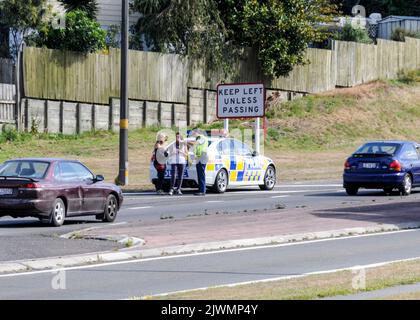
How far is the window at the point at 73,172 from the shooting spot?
2205 cm

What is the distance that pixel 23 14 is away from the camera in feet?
134

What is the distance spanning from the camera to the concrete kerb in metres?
15.4

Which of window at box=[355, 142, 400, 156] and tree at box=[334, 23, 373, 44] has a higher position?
tree at box=[334, 23, 373, 44]

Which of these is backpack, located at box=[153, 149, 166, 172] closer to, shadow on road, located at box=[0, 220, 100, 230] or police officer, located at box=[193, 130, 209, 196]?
police officer, located at box=[193, 130, 209, 196]

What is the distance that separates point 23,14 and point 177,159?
13207 millimetres

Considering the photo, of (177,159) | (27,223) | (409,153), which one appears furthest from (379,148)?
(27,223)

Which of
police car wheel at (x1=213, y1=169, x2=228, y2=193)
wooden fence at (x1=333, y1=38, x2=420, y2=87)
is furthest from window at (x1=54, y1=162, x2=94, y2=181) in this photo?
wooden fence at (x1=333, y1=38, x2=420, y2=87)

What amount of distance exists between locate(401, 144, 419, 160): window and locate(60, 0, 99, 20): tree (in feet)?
68.3

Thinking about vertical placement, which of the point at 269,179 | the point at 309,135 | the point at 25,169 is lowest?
the point at 269,179

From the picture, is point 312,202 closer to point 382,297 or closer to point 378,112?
point 382,297

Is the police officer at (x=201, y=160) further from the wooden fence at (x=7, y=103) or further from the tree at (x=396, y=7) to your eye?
the tree at (x=396, y=7)

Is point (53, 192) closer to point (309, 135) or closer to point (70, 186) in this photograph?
point (70, 186)

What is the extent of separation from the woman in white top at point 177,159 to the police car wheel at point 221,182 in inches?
43.8

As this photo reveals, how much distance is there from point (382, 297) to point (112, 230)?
347 inches
